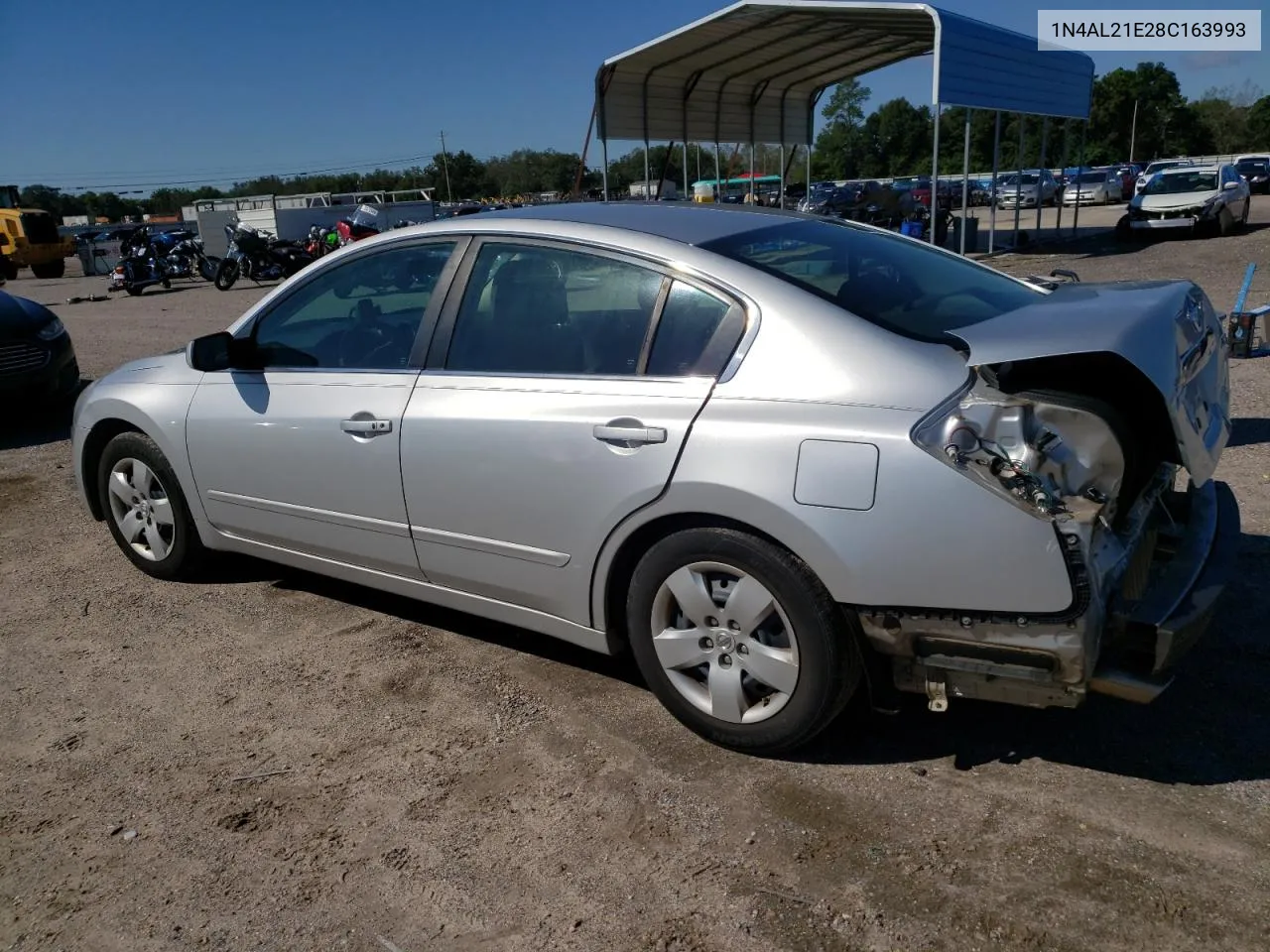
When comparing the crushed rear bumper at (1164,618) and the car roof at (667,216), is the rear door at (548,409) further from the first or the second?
the crushed rear bumper at (1164,618)

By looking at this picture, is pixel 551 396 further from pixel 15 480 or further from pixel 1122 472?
pixel 15 480

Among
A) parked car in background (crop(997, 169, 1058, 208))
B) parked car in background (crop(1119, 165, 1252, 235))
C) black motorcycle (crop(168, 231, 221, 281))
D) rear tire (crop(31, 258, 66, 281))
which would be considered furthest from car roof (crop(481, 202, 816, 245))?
rear tire (crop(31, 258, 66, 281))

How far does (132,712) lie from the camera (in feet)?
11.5

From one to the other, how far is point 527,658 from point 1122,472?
2157 millimetres

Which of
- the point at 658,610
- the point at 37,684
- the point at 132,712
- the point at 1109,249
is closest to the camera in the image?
the point at 658,610

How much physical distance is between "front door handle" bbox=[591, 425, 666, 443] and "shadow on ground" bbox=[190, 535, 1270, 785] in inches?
40.2

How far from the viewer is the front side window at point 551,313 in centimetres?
309

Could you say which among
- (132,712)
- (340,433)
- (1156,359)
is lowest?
(132,712)

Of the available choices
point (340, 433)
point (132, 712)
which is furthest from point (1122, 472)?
point (132, 712)

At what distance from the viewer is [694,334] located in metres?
2.93

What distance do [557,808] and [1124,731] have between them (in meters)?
1.71

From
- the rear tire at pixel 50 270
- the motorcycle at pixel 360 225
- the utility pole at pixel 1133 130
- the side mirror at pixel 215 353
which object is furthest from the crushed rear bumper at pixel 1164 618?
the utility pole at pixel 1133 130

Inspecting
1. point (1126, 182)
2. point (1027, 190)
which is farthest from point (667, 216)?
point (1126, 182)

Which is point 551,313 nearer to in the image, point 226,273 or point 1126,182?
point 226,273
